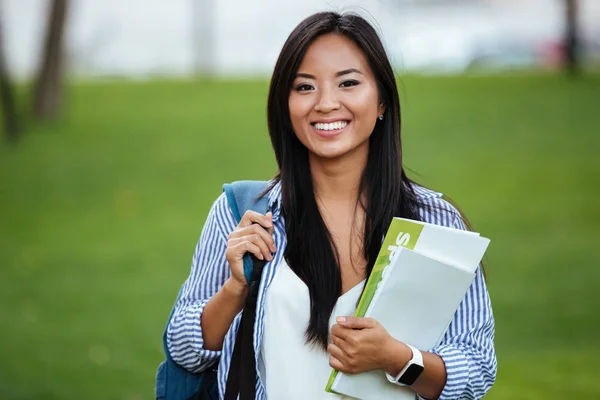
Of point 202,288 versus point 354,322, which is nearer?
point 354,322

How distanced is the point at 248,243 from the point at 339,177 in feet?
1.29

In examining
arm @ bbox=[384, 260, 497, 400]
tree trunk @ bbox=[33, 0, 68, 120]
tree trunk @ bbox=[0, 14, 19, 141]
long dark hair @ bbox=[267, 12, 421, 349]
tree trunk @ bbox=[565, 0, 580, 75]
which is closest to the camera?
arm @ bbox=[384, 260, 497, 400]

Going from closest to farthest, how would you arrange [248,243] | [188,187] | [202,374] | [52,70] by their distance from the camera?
[248,243], [202,374], [188,187], [52,70]

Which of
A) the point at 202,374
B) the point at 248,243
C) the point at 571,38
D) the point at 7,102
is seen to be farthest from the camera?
the point at 571,38

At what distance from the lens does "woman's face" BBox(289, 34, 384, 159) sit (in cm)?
309

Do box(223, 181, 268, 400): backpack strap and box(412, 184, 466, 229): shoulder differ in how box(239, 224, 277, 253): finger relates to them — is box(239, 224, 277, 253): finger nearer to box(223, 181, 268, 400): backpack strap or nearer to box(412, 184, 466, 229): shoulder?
box(223, 181, 268, 400): backpack strap

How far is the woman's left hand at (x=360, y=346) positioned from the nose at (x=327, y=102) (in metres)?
0.59

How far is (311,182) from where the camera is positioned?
3.24 meters

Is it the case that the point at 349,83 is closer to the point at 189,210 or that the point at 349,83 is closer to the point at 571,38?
the point at 189,210

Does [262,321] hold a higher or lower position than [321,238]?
→ lower

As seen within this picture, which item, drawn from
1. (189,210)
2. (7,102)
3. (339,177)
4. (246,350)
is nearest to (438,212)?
(339,177)

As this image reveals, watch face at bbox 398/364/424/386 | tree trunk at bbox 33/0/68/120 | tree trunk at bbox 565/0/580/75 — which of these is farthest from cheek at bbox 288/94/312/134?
tree trunk at bbox 565/0/580/75

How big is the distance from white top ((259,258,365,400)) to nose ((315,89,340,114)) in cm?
48

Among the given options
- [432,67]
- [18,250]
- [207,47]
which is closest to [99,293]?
[18,250]
